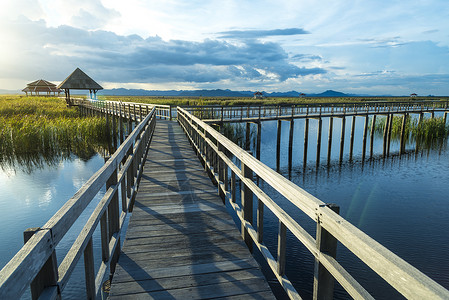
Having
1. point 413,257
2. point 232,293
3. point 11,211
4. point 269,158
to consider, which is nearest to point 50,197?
point 11,211

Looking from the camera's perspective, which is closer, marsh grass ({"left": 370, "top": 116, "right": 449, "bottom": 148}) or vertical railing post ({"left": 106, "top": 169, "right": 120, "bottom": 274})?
vertical railing post ({"left": 106, "top": 169, "right": 120, "bottom": 274})

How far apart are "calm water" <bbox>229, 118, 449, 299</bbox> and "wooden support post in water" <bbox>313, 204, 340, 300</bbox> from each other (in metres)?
5.23

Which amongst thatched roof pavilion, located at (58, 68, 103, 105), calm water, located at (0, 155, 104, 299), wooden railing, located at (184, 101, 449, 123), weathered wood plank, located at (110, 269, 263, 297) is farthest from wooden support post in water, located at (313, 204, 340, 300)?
thatched roof pavilion, located at (58, 68, 103, 105)

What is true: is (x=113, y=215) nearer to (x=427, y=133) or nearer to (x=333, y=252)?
(x=333, y=252)

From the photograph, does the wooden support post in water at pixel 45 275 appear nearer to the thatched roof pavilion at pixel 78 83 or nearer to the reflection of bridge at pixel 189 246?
the reflection of bridge at pixel 189 246

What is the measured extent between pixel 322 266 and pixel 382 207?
11872 millimetres

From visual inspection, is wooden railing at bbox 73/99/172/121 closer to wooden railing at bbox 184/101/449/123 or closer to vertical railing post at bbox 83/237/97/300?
wooden railing at bbox 184/101/449/123

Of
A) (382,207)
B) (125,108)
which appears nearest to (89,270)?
(382,207)

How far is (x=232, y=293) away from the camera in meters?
3.06

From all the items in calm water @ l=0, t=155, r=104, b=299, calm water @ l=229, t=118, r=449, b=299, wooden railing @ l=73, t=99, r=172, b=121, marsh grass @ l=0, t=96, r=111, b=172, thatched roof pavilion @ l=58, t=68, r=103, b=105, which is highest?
thatched roof pavilion @ l=58, t=68, r=103, b=105

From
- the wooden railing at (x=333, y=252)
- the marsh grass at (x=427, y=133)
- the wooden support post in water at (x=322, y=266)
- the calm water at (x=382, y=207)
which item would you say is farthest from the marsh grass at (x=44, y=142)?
the marsh grass at (x=427, y=133)

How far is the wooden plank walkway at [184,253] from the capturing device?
3.13m

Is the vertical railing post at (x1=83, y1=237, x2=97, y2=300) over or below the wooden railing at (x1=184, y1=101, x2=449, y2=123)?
below

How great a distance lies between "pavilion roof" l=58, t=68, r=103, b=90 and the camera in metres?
40.9
